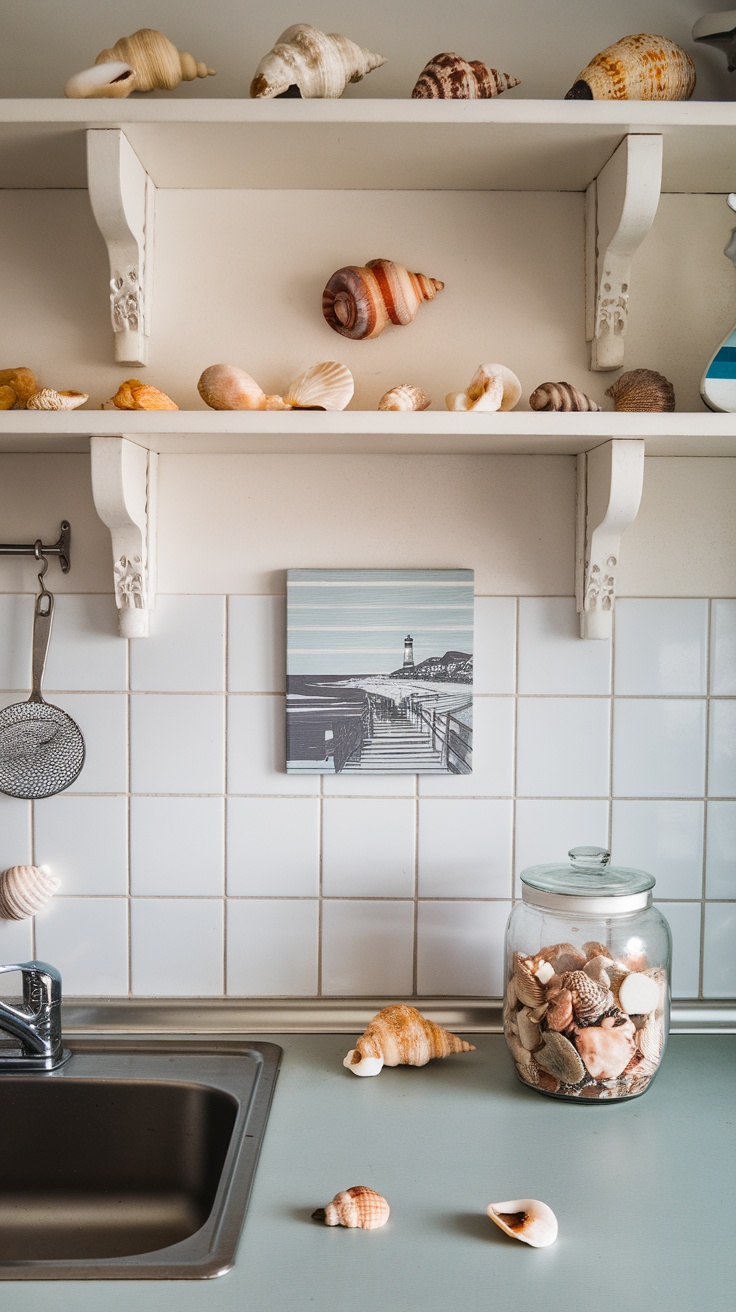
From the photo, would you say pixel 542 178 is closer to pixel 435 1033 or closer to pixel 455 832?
pixel 455 832

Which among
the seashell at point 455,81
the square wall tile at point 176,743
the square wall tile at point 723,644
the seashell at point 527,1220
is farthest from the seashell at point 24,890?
the seashell at point 455,81

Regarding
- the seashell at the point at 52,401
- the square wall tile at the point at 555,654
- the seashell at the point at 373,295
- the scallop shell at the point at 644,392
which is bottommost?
the square wall tile at the point at 555,654

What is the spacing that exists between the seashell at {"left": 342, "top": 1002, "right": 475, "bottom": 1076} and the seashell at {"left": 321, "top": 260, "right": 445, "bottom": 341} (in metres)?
0.80

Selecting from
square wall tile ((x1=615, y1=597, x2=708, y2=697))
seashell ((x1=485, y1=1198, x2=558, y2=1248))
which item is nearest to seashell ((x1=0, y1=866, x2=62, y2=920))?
seashell ((x1=485, y1=1198, x2=558, y2=1248))

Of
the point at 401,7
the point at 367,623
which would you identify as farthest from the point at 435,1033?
the point at 401,7

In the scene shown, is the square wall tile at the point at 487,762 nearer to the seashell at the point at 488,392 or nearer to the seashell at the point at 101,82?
the seashell at the point at 488,392

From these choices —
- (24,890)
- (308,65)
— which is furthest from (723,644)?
(24,890)

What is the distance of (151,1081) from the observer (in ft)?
3.64

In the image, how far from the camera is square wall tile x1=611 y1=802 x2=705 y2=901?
127cm

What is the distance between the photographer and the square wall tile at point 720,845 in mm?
1270

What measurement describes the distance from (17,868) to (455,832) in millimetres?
549

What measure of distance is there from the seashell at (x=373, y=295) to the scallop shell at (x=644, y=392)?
0.26 metres

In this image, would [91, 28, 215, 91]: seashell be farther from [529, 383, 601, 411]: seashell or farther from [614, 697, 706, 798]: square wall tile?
[614, 697, 706, 798]: square wall tile

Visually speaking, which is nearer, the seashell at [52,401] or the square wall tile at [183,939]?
the seashell at [52,401]
